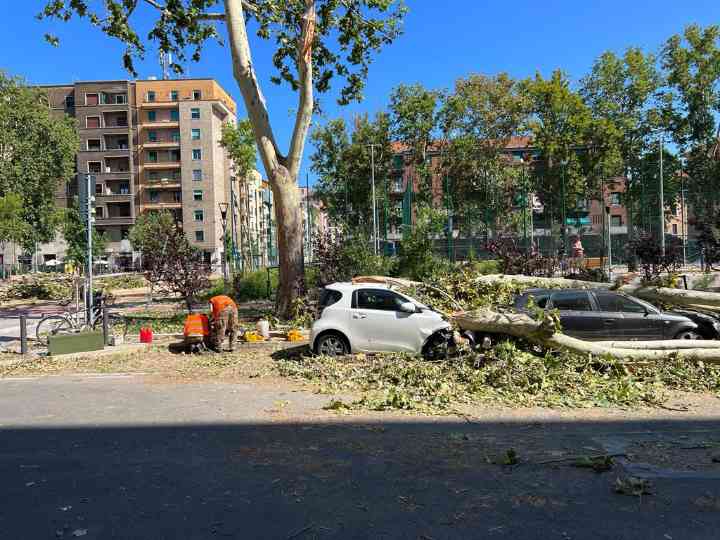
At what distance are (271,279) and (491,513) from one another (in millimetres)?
21307

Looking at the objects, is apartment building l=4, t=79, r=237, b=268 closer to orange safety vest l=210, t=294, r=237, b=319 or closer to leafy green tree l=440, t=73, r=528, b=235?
leafy green tree l=440, t=73, r=528, b=235

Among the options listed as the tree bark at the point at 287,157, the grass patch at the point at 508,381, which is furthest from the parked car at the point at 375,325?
the tree bark at the point at 287,157

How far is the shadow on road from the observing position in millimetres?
4324

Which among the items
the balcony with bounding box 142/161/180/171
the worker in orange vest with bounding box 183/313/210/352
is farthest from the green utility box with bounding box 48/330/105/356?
the balcony with bounding box 142/161/180/171

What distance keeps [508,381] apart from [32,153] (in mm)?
54910

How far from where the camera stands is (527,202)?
24.8 metres

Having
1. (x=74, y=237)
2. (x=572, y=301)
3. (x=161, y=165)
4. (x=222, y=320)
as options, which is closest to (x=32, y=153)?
(x=74, y=237)

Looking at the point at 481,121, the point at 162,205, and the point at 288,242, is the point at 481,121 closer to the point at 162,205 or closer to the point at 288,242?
the point at 288,242

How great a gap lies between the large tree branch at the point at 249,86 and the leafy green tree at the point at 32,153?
4004cm

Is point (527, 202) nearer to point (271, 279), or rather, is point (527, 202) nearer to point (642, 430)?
point (271, 279)

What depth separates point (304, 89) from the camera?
1739cm

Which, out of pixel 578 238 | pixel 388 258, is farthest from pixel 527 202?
pixel 388 258

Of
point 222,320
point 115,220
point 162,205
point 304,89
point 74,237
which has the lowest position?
point 222,320

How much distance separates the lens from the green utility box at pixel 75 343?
1284 cm
